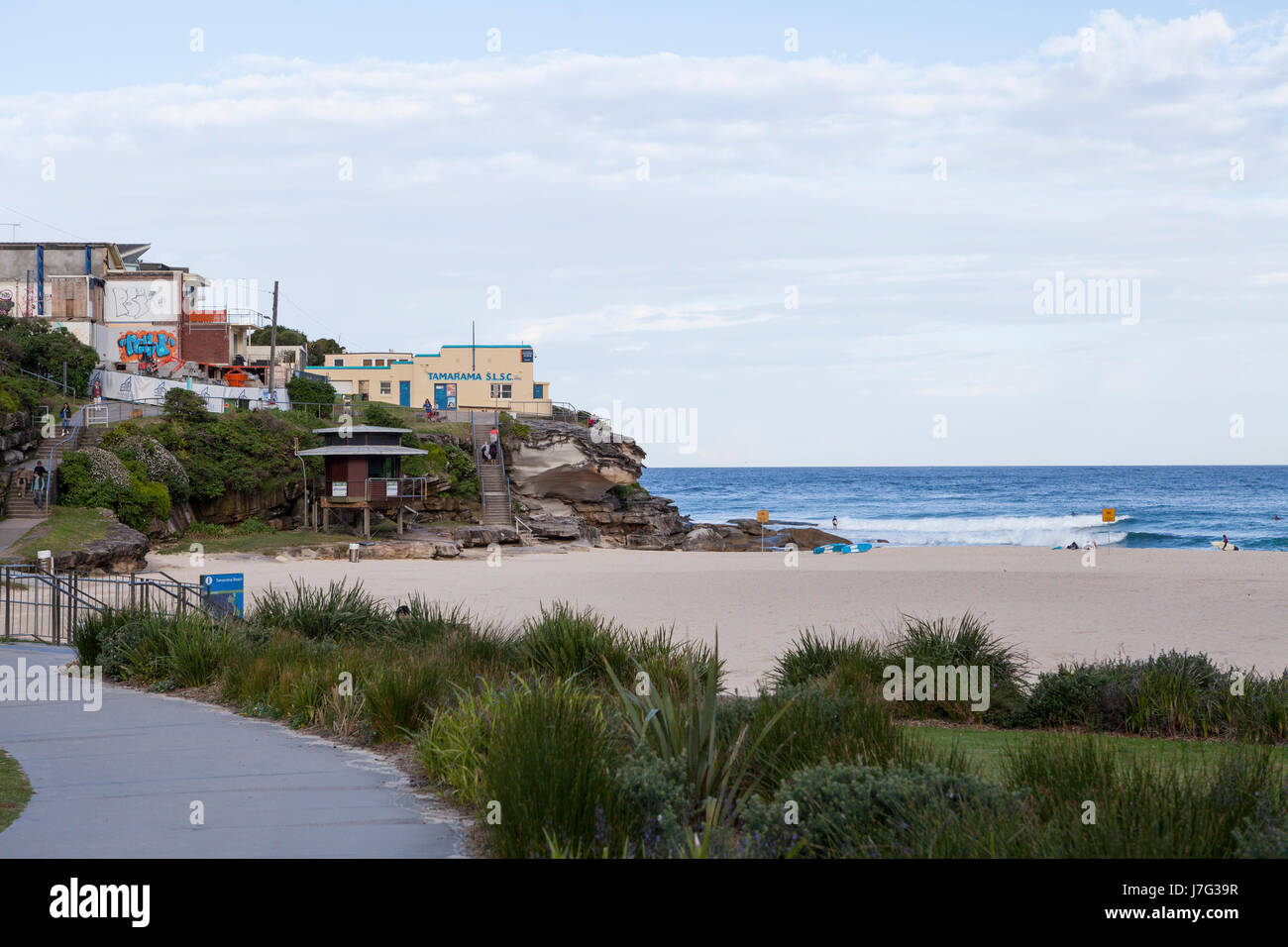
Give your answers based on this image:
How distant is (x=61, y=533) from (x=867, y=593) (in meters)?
21.1

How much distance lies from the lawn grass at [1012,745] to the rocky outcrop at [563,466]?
151ft

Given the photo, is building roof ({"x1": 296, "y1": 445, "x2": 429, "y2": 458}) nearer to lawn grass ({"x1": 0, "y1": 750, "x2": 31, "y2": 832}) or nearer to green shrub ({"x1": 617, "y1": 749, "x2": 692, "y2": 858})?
lawn grass ({"x1": 0, "y1": 750, "x2": 31, "y2": 832})

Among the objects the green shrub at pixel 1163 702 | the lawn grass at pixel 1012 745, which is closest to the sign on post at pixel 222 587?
the lawn grass at pixel 1012 745

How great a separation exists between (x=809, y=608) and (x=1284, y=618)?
29.8 feet

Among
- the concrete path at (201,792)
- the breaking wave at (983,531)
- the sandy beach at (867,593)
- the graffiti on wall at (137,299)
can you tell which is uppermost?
Answer: the graffiti on wall at (137,299)

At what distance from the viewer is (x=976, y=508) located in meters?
88.1

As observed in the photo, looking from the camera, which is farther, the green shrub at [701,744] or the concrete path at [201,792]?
the green shrub at [701,744]

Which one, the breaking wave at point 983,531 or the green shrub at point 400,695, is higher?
the green shrub at point 400,695

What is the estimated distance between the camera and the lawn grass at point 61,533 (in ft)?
86.4

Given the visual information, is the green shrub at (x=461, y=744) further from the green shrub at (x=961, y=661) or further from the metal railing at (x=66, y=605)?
the metal railing at (x=66, y=605)

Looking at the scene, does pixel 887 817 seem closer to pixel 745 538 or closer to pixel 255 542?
pixel 255 542
